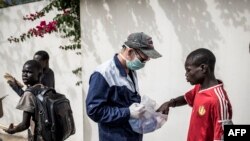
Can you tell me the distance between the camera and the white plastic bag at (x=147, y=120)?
114 inches

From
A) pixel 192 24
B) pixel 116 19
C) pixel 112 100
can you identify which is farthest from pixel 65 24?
pixel 112 100

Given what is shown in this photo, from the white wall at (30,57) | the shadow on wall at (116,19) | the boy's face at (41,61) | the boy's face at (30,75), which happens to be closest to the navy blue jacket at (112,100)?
the boy's face at (30,75)

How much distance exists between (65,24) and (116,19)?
0.94 meters

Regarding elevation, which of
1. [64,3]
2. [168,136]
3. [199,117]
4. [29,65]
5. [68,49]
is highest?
[64,3]

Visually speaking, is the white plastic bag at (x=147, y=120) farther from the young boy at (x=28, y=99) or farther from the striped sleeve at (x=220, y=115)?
the young boy at (x=28, y=99)

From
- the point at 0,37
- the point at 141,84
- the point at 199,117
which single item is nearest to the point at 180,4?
the point at 141,84

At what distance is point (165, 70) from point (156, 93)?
287 mm

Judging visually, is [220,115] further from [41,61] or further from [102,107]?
Result: [41,61]

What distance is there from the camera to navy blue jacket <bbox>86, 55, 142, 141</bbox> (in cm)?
274

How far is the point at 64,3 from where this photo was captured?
518 centimetres

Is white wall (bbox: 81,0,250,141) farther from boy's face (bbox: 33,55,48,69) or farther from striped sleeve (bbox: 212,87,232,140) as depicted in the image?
striped sleeve (bbox: 212,87,232,140)

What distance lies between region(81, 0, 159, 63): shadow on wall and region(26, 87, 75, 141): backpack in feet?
5.52

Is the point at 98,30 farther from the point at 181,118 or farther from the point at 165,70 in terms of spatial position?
the point at 181,118

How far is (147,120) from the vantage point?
2967 millimetres
